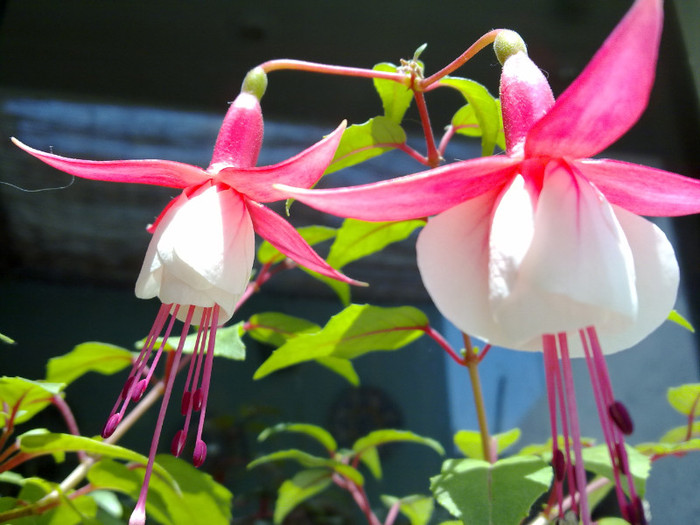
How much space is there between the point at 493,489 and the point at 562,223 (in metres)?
0.23

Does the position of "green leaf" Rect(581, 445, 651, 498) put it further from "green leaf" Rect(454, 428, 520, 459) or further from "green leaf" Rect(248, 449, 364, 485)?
"green leaf" Rect(248, 449, 364, 485)

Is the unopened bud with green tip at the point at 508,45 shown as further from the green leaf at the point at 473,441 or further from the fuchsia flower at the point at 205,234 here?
the green leaf at the point at 473,441

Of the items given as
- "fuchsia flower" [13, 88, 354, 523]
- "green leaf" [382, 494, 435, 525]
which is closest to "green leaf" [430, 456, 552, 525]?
"fuchsia flower" [13, 88, 354, 523]

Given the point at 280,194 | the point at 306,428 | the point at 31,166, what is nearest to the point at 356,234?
the point at 280,194

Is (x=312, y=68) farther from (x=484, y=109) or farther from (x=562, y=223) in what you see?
(x=562, y=223)

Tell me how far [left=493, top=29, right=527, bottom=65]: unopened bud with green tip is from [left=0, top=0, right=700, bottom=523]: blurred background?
2.60 feet

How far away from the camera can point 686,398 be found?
0.67m

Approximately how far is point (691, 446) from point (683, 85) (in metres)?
1.08

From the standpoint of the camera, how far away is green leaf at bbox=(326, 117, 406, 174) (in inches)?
21.9

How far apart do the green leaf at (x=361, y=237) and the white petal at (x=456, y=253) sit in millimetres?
247

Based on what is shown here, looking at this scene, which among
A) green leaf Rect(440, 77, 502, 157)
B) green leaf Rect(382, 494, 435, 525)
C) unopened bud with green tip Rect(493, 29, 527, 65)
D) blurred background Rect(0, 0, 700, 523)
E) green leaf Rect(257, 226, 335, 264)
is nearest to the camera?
unopened bud with green tip Rect(493, 29, 527, 65)

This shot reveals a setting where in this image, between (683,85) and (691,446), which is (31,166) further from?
(683,85)

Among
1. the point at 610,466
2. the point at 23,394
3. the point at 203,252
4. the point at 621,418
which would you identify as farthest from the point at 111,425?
the point at 610,466

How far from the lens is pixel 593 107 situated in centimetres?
30
